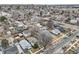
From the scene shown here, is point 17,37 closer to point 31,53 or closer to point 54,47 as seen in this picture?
point 31,53

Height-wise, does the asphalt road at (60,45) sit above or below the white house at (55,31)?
below

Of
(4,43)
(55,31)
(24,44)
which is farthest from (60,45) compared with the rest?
(4,43)

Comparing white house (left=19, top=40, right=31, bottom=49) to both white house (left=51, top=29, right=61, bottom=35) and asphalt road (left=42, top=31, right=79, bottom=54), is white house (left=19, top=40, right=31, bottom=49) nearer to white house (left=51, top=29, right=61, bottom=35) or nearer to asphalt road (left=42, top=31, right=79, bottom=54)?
asphalt road (left=42, top=31, right=79, bottom=54)

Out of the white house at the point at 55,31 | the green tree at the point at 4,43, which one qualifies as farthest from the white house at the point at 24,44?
the white house at the point at 55,31

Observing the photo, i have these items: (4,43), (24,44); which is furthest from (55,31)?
(4,43)

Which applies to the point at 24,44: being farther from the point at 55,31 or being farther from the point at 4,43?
the point at 55,31

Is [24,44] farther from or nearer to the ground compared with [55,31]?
nearer to the ground

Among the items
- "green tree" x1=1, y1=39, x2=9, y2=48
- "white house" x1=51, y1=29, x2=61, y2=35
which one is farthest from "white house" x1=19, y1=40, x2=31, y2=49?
"white house" x1=51, y1=29, x2=61, y2=35

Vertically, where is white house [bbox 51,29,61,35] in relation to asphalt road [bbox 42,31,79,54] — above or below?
above

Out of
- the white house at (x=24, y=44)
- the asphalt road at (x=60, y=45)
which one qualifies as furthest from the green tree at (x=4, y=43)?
the asphalt road at (x=60, y=45)


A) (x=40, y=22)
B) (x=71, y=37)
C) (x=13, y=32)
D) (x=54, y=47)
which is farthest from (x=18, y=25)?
(x=71, y=37)

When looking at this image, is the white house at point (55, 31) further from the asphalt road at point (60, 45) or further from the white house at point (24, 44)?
the white house at point (24, 44)

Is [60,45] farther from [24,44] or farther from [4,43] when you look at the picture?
[4,43]

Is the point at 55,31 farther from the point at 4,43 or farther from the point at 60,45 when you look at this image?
the point at 4,43
